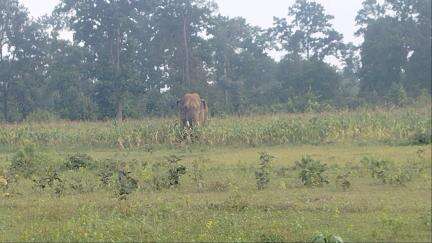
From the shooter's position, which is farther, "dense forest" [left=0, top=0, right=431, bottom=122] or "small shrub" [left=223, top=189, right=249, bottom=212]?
"dense forest" [left=0, top=0, right=431, bottom=122]

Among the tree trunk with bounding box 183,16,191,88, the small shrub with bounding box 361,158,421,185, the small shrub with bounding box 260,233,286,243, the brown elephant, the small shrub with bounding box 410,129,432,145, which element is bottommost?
the small shrub with bounding box 260,233,286,243

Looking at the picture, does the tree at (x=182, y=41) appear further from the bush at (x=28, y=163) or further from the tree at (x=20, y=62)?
the bush at (x=28, y=163)

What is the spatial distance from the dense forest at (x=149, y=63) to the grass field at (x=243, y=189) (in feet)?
53.7

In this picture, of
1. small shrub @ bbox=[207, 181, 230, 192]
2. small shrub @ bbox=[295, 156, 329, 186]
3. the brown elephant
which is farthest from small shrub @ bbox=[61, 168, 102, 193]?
the brown elephant

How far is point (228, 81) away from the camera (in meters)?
44.0

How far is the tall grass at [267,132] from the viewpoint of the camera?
54.7 feet

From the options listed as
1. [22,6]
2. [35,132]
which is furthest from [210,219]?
[22,6]

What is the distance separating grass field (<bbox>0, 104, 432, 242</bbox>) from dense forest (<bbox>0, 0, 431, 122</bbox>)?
16.4 meters

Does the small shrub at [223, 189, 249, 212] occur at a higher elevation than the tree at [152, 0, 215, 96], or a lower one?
lower

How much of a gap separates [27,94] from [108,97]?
6809mm

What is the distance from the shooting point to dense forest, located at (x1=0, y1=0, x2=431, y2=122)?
127 ft

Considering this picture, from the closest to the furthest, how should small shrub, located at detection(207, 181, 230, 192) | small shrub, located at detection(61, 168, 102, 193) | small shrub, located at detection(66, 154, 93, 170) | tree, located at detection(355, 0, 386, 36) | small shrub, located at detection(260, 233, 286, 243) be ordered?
small shrub, located at detection(260, 233, 286, 243) < small shrub, located at detection(207, 181, 230, 192) < small shrub, located at detection(61, 168, 102, 193) < small shrub, located at detection(66, 154, 93, 170) < tree, located at detection(355, 0, 386, 36)

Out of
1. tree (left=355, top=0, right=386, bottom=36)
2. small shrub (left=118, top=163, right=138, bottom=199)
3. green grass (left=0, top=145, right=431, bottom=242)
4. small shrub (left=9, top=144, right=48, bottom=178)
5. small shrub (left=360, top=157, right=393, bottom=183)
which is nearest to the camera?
green grass (left=0, top=145, right=431, bottom=242)

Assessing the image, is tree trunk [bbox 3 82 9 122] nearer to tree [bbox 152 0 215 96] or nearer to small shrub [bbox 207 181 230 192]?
tree [bbox 152 0 215 96]
